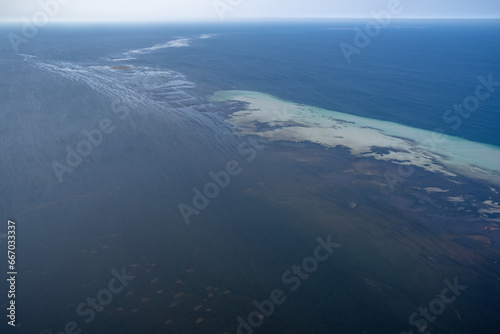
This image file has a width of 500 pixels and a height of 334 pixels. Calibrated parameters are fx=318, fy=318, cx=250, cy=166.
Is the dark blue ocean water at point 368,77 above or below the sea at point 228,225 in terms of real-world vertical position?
above

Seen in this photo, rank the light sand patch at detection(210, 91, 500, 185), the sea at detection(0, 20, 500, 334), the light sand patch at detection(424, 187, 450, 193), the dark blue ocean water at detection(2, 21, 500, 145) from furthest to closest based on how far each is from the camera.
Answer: the dark blue ocean water at detection(2, 21, 500, 145) → the light sand patch at detection(210, 91, 500, 185) → the light sand patch at detection(424, 187, 450, 193) → the sea at detection(0, 20, 500, 334)

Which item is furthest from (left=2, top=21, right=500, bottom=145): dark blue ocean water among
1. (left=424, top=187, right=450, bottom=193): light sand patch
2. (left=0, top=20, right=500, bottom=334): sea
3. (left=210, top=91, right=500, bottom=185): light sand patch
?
(left=424, top=187, right=450, bottom=193): light sand patch

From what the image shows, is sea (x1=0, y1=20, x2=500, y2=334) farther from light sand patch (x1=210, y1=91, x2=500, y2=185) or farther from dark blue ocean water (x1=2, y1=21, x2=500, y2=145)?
dark blue ocean water (x1=2, y1=21, x2=500, y2=145)

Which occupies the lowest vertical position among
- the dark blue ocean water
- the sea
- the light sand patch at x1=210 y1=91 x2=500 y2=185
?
the sea

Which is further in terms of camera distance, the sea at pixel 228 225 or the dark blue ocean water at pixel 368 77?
the dark blue ocean water at pixel 368 77

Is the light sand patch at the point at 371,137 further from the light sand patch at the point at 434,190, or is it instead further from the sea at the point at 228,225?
the light sand patch at the point at 434,190

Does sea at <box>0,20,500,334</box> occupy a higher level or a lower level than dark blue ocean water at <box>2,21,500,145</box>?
lower

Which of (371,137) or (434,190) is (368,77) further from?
(434,190)

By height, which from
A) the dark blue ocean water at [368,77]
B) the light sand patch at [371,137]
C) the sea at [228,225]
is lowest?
the sea at [228,225]

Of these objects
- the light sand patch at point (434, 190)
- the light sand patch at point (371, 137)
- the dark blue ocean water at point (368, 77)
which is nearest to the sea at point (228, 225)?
the light sand patch at point (434, 190)
